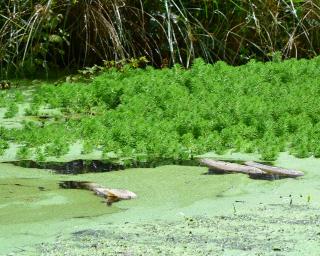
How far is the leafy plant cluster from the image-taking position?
9734mm

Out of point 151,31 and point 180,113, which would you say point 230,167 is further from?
point 151,31

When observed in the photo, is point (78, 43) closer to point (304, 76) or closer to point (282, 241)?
point (304, 76)

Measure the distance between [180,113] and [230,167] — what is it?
130 centimetres

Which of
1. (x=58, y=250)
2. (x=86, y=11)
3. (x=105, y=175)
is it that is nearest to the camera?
(x=58, y=250)

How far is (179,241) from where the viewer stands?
4352 mm

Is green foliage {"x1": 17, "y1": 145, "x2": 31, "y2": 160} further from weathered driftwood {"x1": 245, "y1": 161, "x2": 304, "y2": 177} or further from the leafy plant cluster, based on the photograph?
the leafy plant cluster

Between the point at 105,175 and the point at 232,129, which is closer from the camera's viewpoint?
the point at 105,175

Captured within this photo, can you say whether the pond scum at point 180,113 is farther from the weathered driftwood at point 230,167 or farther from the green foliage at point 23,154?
the weathered driftwood at point 230,167

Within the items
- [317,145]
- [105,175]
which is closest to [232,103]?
[317,145]

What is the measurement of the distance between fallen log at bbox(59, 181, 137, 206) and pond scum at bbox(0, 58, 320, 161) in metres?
0.68

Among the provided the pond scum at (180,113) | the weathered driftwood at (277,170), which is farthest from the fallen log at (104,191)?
the weathered driftwood at (277,170)

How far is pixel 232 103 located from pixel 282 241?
3.13 metres

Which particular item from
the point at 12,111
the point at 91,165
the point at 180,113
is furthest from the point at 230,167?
the point at 12,111

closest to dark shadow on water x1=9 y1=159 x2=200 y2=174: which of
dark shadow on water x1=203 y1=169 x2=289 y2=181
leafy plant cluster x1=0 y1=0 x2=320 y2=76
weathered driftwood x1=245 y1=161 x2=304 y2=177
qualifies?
dark shadow on water x1=203 y1=169 x2=289 y2=181
